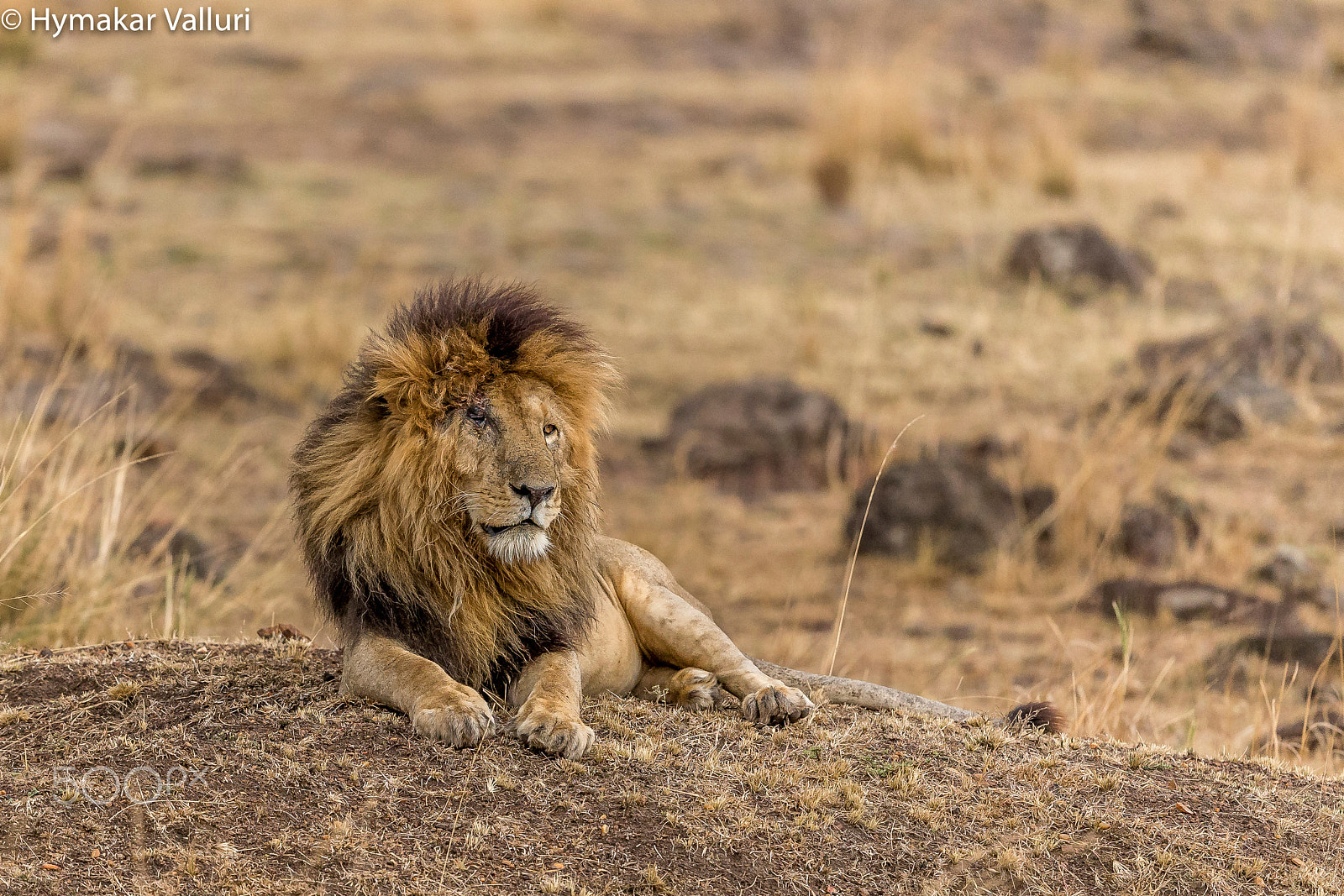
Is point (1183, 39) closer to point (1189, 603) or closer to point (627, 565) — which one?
point (1189, 603)

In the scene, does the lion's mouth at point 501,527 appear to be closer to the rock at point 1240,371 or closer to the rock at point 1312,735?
the rock at point 1312,735

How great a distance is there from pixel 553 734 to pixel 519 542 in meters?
0.48

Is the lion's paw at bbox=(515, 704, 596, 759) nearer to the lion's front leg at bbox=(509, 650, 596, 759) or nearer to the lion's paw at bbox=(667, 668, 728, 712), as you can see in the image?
the lion's front leg at bbox=(509, 650, 596, 759)

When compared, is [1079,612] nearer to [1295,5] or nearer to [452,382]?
[452,382]

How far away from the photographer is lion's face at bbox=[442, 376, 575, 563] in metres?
3.96

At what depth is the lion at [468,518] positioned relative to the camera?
13.1ft

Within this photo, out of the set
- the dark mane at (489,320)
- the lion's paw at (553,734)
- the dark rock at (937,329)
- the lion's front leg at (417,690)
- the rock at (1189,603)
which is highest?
the dark mane at (489,320)

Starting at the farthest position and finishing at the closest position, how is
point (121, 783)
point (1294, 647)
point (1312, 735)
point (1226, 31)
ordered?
point (1226, 31)
point (1294, 647)
point (1312, 735)
point (121, 783)

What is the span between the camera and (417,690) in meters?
3.98

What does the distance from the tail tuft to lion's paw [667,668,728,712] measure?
84 cm

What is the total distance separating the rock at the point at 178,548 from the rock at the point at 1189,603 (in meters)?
4.39

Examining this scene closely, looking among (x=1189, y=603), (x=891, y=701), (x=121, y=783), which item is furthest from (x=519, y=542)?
(x=1189, y=603)

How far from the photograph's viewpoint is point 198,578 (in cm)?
696

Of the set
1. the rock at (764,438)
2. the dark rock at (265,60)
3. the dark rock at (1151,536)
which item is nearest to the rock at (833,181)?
the rock at (764,438)
